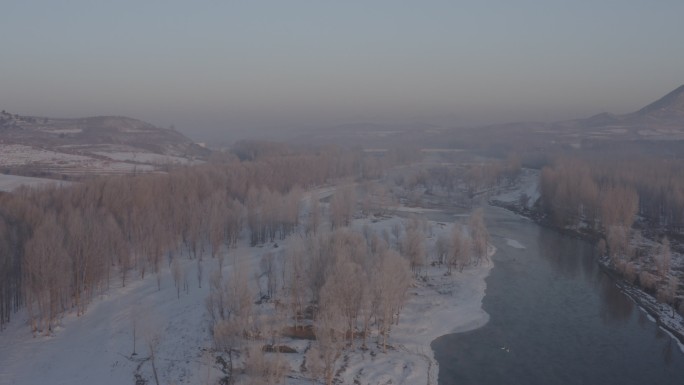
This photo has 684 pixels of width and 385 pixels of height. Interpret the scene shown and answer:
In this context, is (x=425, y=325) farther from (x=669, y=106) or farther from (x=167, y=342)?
(x=669, y=106)

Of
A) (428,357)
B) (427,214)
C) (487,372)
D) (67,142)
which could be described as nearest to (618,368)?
(487,372)

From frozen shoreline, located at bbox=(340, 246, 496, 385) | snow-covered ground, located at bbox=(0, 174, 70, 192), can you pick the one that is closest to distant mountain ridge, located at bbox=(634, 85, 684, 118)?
frozen shoreline, located at bbox=(340, 246, 496, 385)

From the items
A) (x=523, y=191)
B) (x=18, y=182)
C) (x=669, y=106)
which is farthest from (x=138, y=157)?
(x=669, y=106)

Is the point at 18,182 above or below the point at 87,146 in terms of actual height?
below

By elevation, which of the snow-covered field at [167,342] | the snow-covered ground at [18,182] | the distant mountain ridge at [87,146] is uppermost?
the distant mountain ridge at [87,146]

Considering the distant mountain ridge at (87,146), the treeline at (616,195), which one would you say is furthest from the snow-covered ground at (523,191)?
the distant mountain ridge at (87,146)

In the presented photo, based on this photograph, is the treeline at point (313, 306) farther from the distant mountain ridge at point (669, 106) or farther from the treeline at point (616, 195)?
the distant mountain ridge at point (669, 106)

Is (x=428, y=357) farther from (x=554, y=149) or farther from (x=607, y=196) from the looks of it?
(x=554, y=149)
